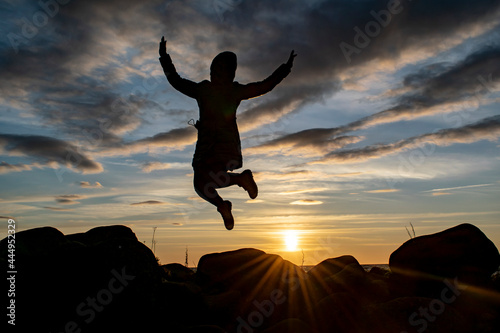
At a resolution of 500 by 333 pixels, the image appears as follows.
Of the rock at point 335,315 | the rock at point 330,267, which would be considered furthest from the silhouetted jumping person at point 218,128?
the rock at point 335,315

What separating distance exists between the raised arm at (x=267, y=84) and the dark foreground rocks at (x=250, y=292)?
3482mm

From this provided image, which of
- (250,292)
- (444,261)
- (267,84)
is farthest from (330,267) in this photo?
(267,84)

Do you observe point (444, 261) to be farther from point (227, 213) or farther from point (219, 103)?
point (219, 103)

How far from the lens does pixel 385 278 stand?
20.6 ft

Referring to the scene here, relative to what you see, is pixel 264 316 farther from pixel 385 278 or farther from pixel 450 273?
pixel 450 273

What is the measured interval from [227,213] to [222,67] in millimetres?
2960

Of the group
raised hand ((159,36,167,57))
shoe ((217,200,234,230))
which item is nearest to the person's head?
raised hand ((159,36,167,57))

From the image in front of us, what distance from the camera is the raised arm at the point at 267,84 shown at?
7.47 meters

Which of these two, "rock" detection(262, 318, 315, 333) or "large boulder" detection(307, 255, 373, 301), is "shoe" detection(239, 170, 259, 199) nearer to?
"large boulder" detection(307, 255, 373, 301)

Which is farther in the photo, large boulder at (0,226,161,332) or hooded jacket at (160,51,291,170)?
hooded jacket at (160,51,291,170)

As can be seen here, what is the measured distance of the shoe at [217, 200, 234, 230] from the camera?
6.99m

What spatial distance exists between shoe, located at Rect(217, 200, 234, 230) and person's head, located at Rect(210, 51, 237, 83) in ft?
8.24

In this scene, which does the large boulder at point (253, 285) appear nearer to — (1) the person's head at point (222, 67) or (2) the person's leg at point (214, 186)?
(2) the person's leg at point (214, 186)

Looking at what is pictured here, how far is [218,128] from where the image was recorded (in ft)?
22.9
